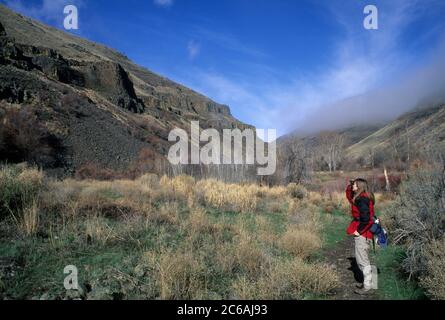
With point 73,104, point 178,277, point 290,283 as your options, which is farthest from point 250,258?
point 73,104

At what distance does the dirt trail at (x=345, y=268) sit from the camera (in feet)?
19.0

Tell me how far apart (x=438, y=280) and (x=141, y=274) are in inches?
169

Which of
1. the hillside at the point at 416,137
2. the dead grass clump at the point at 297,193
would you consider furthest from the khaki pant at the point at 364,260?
the dead grass clump at the point at 297,193

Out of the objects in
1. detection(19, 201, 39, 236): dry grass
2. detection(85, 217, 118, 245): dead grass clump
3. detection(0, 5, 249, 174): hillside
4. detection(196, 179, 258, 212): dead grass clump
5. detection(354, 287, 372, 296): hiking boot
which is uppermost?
detection(0, 5, 249, 174): hillside

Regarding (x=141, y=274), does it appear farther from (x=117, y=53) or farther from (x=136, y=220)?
(x=117, y=53)

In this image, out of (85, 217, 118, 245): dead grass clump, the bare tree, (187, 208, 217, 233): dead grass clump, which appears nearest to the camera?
(85, 217, 118, 245): dead grass clump

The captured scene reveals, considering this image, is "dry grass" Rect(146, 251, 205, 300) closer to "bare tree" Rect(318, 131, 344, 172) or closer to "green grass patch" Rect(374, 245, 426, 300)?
"green grass patch" Rect(374, 245, 426, 300)

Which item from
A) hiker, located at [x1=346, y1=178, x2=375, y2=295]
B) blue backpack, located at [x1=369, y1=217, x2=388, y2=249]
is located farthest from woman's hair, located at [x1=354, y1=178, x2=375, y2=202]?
blue backpack, located at [x1=369, y1=217, x2=388, y2=249]

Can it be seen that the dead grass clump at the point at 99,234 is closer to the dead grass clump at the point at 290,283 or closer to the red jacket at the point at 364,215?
the dead grass clump at the point at 290,283

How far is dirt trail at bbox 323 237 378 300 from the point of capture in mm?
5805

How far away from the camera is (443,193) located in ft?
23.8

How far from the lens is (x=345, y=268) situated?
759 cm
